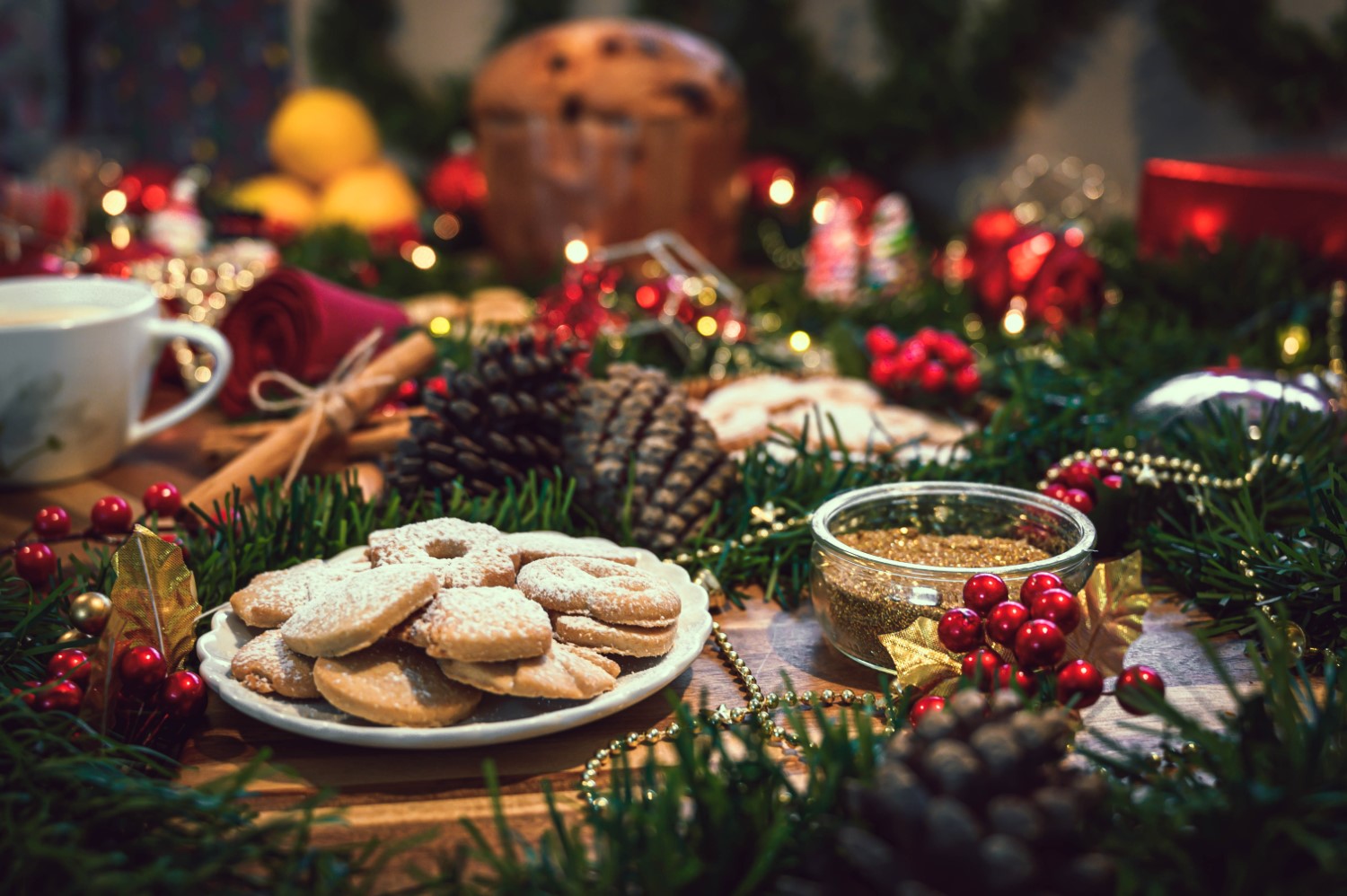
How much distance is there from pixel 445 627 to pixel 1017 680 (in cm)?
34

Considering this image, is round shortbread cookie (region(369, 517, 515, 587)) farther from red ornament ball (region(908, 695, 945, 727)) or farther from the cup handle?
the cup handle

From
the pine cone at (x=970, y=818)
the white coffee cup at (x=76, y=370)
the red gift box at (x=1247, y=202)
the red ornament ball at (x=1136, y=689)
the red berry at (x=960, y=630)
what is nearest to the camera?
the pine cone at (x=970, y=818)

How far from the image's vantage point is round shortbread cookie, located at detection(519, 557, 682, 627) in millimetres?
719

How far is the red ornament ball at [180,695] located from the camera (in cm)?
69

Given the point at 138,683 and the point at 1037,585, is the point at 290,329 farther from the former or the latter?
the point at 1037,585

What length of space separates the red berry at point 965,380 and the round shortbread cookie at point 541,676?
2.27 feet

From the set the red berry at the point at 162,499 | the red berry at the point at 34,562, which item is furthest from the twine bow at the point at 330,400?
the red berry at the point at 34,562

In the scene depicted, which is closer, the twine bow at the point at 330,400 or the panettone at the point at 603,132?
the twine bow at the point at 330,400

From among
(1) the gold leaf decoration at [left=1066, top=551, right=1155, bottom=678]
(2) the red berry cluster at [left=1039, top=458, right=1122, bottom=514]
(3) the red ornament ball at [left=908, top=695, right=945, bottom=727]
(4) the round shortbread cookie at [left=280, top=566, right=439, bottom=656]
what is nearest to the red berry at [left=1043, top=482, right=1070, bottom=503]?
(2) the red berry cluster at [left=1039, top=458, right=1122, bottom=514]

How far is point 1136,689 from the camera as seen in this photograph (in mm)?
618

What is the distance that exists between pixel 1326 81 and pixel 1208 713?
1582 mm

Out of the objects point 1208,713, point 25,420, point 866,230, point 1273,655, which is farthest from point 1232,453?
point 25,420

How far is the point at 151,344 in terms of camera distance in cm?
120

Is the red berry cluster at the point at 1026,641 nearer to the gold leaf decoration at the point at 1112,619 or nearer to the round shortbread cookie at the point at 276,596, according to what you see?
the gold leaf decoration at the point at 1112,619
